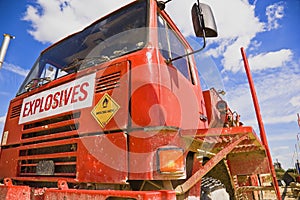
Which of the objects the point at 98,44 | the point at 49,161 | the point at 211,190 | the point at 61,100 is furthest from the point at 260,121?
→ the point at 49,161

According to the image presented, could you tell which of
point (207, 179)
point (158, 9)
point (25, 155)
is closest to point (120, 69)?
point (158, 9)

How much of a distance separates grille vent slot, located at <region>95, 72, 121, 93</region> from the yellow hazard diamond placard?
8 centimetres

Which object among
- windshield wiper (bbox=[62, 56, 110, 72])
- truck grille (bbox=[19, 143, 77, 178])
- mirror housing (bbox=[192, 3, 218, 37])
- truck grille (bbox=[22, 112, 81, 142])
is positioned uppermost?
mirror housing (bbox=[192, 3, 218, 37])

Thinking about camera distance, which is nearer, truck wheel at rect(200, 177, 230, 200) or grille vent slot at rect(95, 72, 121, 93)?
grille vent slot at rect(95, 72, 121, 93)

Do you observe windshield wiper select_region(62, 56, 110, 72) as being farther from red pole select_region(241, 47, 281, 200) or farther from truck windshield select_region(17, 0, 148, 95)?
red pole select_region(241, 47, 281, 200)

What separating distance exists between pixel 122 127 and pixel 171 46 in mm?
1203

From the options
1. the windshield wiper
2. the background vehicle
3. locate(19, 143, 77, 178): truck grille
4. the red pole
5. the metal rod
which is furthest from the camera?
the metal rod

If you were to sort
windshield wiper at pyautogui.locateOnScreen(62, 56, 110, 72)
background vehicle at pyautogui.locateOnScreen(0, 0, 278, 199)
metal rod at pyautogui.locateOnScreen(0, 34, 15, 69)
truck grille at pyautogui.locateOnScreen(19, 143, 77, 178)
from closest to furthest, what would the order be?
background vehicle at pyautogui.locateOnScreen(0, 0, 278, 199) → truck grille at pyautogui.locateOnScreen(19, 143, 77, 178) → windshield wiper at pyautogui.locateOnScreen(62, 56, 110, 72) → metal rod at pyautogui.locateOnScreen(0, 34, 15, 69)

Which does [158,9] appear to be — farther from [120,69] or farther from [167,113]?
[167,113]

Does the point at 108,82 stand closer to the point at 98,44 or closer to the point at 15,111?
the point at 98,44

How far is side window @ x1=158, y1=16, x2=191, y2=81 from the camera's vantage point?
94.0 inches

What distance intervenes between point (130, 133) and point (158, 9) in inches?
58.3

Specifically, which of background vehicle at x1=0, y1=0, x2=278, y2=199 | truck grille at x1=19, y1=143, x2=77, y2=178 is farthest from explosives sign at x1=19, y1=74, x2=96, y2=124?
truck grille at x1=19, y1=143, x2=77, y2=178

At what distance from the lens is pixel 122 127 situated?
1847mm
